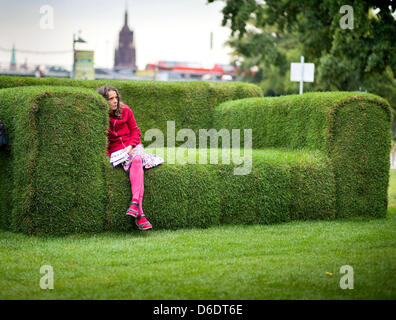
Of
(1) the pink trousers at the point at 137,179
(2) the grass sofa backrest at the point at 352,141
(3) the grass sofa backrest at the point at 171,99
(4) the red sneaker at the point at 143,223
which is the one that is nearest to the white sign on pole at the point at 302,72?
(3) the grass sofa backrest at the point at 171,99

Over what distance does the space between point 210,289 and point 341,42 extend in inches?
508

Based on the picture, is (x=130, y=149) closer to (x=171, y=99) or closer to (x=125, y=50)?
(x=171, y=99)

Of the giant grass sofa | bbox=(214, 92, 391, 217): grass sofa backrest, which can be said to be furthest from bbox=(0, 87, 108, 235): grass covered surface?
bbox=(214, 92, 391, 217): grass sofa backrest

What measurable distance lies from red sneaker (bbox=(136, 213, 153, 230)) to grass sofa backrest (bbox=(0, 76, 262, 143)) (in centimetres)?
288

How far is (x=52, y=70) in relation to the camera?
236ft

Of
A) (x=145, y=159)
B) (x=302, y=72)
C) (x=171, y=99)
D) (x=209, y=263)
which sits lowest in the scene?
(x=209, y=263)

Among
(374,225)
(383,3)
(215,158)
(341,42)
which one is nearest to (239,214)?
(215,158)

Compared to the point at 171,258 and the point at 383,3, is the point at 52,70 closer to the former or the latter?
the point at 383,3

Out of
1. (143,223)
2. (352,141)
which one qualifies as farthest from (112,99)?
(352,141)

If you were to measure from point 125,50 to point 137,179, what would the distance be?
326ft

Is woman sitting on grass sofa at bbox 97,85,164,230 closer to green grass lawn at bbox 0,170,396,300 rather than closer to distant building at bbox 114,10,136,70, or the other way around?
green grass lawn at bbox 0,170,396,300

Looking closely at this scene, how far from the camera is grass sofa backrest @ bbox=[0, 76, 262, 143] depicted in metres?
8.12

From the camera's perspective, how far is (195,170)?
585cm

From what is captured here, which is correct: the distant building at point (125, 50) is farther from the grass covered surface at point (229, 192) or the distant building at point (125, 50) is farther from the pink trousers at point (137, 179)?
the pink trousers at point (137, 179)
